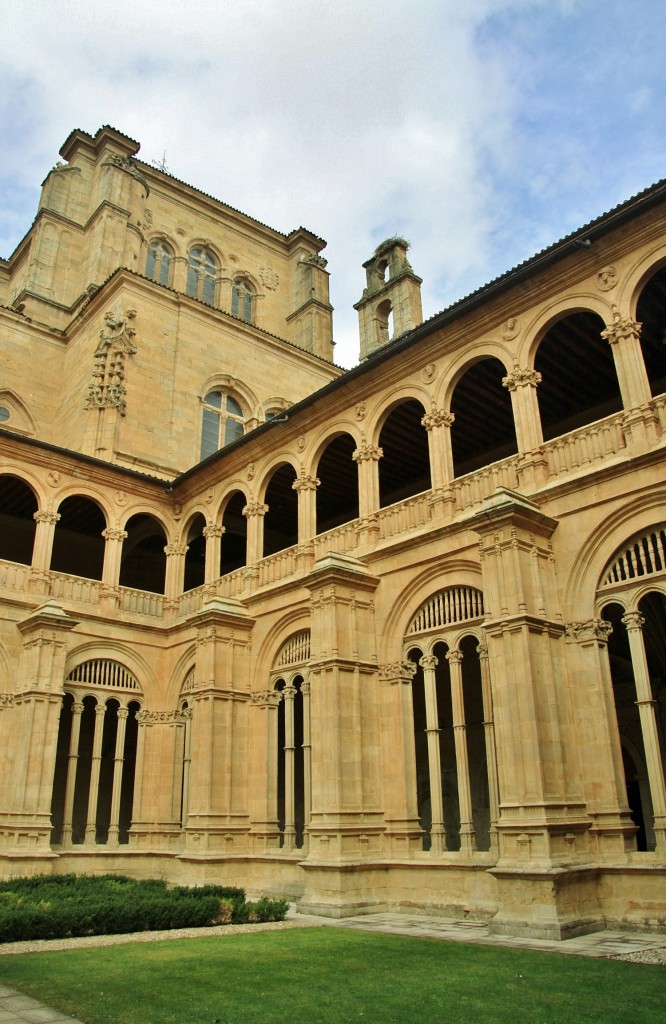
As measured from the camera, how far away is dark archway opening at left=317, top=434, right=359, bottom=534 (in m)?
21.0

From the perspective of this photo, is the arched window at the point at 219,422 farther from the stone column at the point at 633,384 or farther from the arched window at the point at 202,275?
the stone column at the point at 633,384

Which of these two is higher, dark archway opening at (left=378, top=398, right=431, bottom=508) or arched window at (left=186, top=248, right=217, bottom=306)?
arched window at (left=186, top=248, right=217, bottom=306)

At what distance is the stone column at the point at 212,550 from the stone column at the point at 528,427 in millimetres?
9946

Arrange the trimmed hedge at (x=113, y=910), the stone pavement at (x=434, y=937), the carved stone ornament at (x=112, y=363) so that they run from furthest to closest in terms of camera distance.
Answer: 1. the carved stone ornament at (x=112, y=363)
2. the trimmed hedge at (x=113, y=910)
3. the stone pavement at (x=434, y=937)

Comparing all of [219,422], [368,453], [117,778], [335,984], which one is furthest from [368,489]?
[219,422]

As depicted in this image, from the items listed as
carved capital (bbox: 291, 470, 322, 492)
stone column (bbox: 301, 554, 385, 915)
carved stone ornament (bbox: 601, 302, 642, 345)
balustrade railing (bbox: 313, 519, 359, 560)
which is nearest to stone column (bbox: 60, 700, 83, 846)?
stone column (bbox: 301, 554, 385, 915)

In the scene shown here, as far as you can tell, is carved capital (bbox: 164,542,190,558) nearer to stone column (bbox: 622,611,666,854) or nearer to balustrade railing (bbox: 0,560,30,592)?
balustrade railing (bbox: 0,560,30,592)

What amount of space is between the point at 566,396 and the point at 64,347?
19593mm

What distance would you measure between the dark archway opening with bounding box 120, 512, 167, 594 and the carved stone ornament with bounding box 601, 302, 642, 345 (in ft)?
52.3

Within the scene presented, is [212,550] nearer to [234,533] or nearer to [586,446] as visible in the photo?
[234,533]

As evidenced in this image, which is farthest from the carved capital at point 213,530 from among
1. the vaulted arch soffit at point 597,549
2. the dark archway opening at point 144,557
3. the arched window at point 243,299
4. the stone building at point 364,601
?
the arched window at point 243,299

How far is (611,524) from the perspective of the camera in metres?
13.1

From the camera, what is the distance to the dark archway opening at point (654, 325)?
1531 cm

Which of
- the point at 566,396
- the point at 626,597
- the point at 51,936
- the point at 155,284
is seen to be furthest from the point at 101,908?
the point at 155,284
